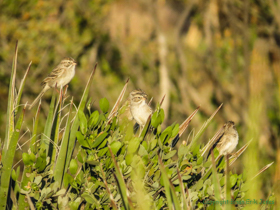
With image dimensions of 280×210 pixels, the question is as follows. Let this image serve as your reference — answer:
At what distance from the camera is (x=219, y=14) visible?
14609mm

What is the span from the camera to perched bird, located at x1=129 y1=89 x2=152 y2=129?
18.6 ft

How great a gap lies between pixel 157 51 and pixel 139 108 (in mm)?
10136

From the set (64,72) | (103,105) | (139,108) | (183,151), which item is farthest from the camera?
(64,72)

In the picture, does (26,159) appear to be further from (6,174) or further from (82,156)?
(82,156)

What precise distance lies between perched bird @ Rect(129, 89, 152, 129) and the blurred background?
5700 mm

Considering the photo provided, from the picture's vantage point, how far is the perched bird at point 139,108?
5.66 m

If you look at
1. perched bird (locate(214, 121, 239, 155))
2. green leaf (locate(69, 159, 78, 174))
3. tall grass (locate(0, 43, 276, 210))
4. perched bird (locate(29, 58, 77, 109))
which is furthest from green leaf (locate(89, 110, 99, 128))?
perched bird (locate(29, 58, 77, 109))

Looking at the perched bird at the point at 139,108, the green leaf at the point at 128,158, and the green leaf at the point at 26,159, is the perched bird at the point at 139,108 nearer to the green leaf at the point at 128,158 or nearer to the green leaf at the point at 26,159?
the green leaf at the point at 128,158

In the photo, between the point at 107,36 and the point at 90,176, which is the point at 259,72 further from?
the point at 107,36

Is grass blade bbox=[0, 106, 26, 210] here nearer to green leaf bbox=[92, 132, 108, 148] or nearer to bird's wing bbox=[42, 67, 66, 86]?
green leaf bbox=[92, 132, 108, 148]

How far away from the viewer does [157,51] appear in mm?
15664

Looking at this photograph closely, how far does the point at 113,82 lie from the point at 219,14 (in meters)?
4.78

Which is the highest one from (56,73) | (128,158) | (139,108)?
(128,158)

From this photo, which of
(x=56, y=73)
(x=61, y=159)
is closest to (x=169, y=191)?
(x=61, y=159)
